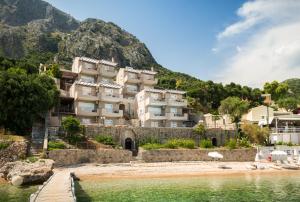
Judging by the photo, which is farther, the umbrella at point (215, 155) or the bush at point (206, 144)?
the bush at point (206, 144)

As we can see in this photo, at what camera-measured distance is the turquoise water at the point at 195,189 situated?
89.0 ft

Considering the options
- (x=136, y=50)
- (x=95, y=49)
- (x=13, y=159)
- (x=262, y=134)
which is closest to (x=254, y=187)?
(x=13, y=159)

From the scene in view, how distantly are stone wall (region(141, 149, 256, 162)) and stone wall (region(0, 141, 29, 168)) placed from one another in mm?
17810

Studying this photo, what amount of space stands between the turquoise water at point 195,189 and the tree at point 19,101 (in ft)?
51.3

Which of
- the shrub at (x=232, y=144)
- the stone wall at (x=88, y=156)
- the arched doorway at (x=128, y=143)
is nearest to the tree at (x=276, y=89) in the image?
the shrub at (x=232, y=144)

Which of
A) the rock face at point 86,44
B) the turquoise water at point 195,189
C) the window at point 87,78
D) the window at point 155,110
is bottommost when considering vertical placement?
the turquoise water at point 195,189

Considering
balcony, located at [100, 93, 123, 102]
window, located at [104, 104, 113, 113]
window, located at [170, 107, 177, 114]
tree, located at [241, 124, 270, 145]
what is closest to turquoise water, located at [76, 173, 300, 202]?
tree, located at [241, 124, 270, 145]

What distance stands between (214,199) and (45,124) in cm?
3316

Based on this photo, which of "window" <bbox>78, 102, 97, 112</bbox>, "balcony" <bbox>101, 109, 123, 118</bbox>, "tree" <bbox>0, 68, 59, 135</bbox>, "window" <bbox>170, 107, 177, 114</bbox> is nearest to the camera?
"tree" <bbox>0, 68, 59, 135</bbox>

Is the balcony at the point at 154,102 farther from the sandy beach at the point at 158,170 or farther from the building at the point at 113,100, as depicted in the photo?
the sandy beach at the point at 158,170

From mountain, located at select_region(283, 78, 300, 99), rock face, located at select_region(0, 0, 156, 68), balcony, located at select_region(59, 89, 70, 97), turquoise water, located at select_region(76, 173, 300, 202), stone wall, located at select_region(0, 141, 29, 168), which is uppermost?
rock face, located at select_region(0, 0, 156, 68)

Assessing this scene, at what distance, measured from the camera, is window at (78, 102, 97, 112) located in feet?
204

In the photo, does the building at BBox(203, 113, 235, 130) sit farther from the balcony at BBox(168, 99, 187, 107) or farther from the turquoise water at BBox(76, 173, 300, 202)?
the turquoise water at BBox(76, 173, 300, 202)

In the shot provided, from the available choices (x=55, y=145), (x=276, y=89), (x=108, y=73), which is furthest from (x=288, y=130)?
(x=55, y=145)
